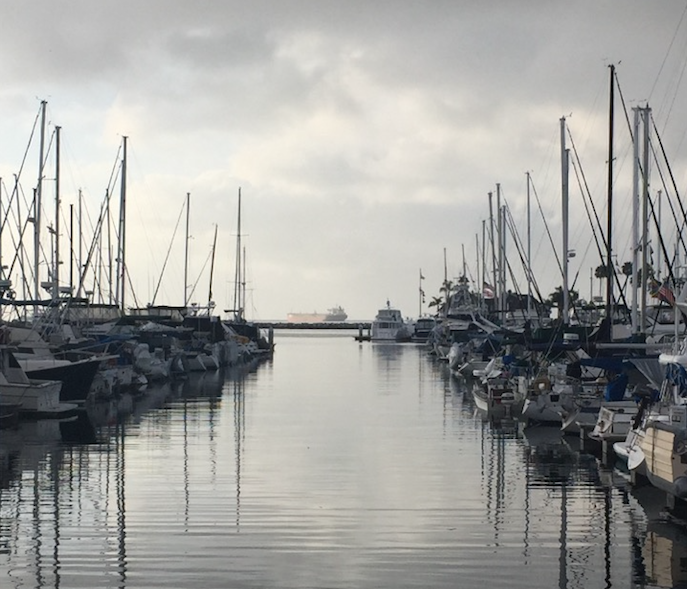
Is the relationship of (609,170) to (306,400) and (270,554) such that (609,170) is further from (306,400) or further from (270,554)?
(270,554)

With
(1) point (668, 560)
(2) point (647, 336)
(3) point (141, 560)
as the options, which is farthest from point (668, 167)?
(3) point (141, 560)

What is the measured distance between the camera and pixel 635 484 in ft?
104

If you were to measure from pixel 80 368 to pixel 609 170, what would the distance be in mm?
23836

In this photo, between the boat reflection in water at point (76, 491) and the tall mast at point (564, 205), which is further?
the tall mast at point (564, 205)

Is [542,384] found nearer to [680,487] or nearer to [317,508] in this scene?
[317,508]

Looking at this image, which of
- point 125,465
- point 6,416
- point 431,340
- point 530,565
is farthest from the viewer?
point 431,340

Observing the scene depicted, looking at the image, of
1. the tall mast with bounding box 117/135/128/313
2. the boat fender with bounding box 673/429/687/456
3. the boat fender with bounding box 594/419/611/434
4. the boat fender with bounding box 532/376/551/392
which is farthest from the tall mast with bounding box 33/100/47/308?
the boat fender with bounding box 673/429/687/456

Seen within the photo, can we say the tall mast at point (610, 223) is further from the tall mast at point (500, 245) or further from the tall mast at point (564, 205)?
the tall mast at point (500, 245)

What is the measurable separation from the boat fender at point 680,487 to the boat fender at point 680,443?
0.51m

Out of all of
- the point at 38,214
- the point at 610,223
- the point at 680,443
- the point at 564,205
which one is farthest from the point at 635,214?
the point at 38,214

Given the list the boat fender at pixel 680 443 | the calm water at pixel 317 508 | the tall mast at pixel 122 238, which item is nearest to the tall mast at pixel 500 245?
the tall mast at pixel 122 238

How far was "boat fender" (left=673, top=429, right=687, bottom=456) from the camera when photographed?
26.1 metres

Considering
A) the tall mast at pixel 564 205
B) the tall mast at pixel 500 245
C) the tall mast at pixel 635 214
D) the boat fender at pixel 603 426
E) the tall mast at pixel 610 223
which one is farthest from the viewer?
the tall mast at pixel 500 245

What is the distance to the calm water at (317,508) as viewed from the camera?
2186 cm
